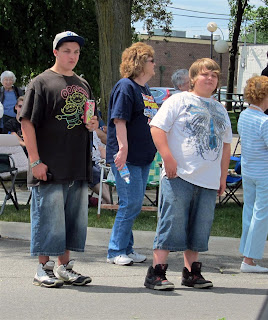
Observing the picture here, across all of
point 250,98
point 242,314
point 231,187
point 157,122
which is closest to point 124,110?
point 157,122

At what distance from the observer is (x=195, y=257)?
5781 mm

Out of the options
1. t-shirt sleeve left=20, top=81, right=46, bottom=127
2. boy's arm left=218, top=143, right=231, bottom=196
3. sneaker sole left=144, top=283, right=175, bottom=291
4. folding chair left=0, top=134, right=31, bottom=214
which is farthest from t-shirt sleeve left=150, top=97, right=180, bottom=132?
folding chair left=0, top=134, right=31, bottom=214

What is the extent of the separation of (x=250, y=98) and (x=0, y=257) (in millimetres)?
2797

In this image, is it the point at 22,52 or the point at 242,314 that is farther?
the point at 22,52

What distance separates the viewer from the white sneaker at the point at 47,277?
5582 mm

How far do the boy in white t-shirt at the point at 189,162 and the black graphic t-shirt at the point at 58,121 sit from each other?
616 millimetres

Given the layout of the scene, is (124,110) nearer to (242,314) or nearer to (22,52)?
(242,314)

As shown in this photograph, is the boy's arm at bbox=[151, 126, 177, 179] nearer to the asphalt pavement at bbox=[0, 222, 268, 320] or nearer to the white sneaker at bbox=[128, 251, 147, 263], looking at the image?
the asphalt pavement at bbox=[0, 222, 268, 320]

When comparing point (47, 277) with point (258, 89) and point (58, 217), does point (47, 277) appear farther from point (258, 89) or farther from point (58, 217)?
point (258, 89)

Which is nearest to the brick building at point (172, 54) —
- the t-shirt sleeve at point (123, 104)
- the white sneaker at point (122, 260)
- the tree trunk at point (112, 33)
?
the tree trunk at point (112, 33)

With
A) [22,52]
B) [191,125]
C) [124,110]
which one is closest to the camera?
[191,125]

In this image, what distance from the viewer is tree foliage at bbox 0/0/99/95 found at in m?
17.0

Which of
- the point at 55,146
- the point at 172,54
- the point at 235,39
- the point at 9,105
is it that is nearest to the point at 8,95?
the point at 9,105

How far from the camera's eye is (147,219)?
920cm
